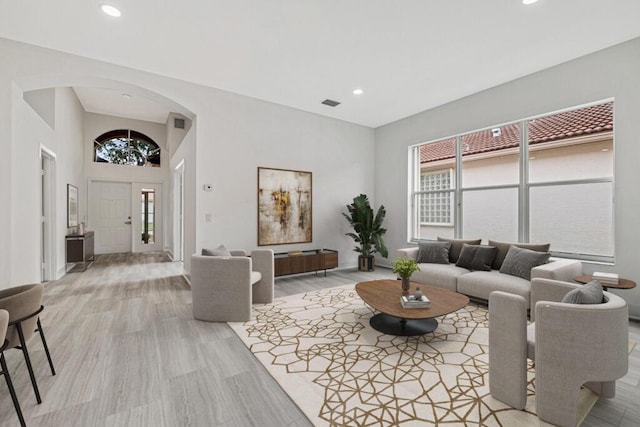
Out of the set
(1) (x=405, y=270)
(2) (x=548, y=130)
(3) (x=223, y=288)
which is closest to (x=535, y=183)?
(2) (x=548, y=130)

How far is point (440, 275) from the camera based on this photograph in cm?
418

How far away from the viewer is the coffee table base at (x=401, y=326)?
2926 millimetres

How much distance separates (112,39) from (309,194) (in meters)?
3.71


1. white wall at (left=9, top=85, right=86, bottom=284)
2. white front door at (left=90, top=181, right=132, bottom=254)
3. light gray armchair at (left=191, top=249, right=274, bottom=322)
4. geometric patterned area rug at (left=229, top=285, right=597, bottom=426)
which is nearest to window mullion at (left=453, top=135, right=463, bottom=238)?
geometric patterned area rug at (left=229, top=285, right=597, bottom=426)

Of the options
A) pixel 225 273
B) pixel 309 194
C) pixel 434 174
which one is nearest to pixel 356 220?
pixel 309 194

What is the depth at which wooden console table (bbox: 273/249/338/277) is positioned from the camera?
4.98 meters

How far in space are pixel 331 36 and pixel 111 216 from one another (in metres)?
8.08

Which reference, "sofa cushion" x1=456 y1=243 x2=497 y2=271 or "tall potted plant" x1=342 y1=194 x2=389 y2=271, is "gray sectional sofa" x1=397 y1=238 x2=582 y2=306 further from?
"tall potted plant" x1=342 y1=194 x2=389 y2=271

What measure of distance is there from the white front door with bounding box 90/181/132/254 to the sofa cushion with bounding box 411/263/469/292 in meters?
8.18

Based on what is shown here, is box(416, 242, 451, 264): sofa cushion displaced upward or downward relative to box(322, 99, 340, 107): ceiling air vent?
downward

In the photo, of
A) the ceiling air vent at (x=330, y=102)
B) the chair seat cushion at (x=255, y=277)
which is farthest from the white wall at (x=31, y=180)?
the ceiling air vent at (x=330, y=102)

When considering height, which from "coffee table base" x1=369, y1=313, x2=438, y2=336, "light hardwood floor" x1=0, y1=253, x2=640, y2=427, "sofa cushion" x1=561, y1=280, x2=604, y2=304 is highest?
"sofa cushion" x1=561, y1=280, x2=604, y2=304

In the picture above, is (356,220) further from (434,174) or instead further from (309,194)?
(434,174)

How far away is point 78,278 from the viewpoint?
5301 millimetres
